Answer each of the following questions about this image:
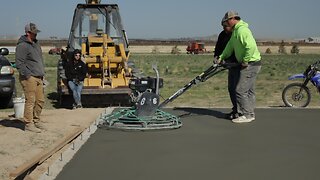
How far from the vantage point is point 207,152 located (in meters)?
5.70

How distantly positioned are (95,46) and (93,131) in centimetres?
556

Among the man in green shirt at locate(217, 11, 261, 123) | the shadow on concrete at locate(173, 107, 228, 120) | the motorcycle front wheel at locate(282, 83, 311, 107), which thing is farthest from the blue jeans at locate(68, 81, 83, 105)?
the motorcycle front wheel at locate(282, 83, 311, 107)

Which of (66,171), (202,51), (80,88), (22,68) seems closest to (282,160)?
(66,171)

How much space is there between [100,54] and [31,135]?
435cm

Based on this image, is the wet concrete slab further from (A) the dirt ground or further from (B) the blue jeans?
(B) the blue jeans

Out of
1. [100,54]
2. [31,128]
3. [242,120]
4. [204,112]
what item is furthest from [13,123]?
[242,120]

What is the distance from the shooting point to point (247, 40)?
7449 mm

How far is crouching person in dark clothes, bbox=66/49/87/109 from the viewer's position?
1117 cm

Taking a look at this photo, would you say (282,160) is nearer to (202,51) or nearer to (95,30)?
(95,30)

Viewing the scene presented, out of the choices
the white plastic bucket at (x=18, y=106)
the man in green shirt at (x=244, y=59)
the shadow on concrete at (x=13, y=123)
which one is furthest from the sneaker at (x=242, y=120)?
the white plastic bucket at (x=18, y=106)

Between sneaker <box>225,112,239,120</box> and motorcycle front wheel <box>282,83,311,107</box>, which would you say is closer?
sneaker <box>225,112,239,120</box>

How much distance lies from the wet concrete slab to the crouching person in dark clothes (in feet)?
13.6

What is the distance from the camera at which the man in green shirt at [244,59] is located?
7477 millimetres

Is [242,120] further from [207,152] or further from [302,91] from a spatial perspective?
[302,91]
